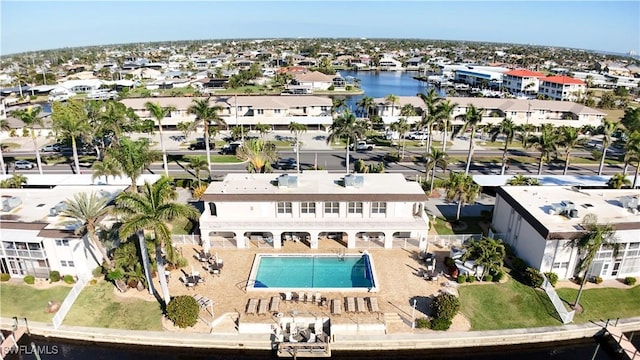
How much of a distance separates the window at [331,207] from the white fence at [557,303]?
59.1ft

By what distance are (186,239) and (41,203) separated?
14.3 m

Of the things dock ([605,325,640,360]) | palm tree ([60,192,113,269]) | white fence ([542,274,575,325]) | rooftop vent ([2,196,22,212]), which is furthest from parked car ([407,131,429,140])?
rooftop vent ([2,196,22,212])

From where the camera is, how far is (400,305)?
98.4 feet

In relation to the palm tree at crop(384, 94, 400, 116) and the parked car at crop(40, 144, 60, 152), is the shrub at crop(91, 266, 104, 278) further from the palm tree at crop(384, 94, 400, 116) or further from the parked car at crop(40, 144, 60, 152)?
the palm tree at crop(384, 94, 400, 116)

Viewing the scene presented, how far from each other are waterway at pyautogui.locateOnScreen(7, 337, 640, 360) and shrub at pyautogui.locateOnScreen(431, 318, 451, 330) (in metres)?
1.47

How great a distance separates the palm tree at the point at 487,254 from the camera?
3169 centimetres

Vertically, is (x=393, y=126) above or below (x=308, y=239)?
above

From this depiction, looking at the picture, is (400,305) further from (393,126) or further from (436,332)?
(393,126)

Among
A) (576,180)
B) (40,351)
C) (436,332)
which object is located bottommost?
(40,351)

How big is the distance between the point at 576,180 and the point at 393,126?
32.1 meters

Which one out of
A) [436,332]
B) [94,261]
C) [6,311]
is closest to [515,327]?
[436,332]

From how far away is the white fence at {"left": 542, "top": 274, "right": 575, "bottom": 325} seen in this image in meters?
28.9

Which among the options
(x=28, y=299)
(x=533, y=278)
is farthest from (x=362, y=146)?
(x=28, y=299)

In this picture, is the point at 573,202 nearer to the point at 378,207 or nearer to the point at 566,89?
the point at 378,207
